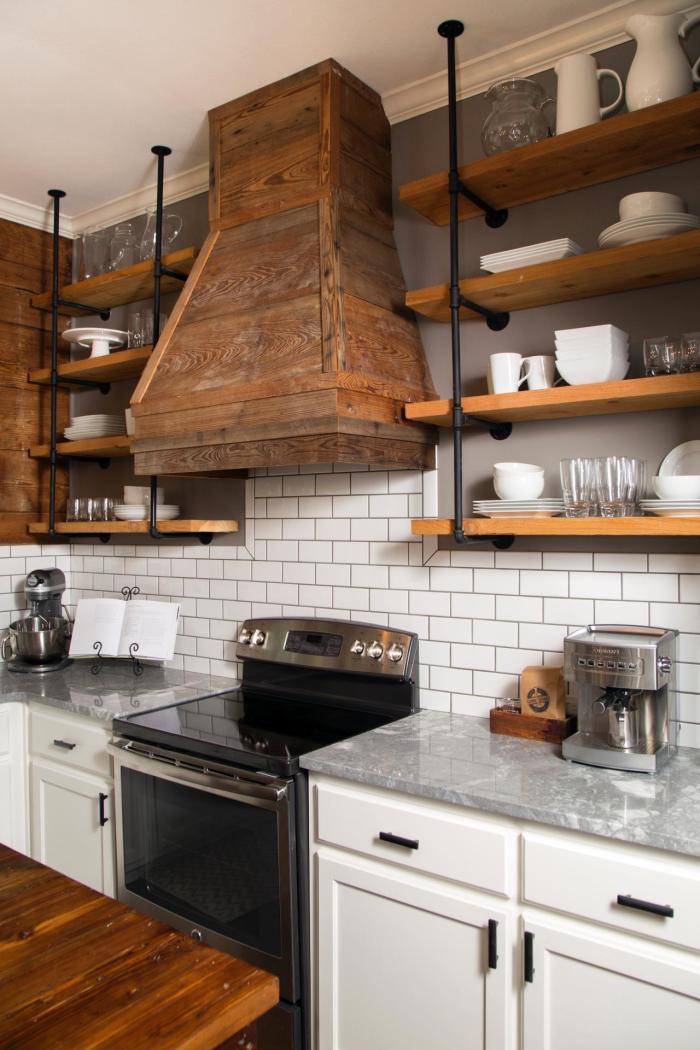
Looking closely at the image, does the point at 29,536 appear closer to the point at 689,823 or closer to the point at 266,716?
the point at 266,716

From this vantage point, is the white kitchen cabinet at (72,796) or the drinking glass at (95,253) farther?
the drinking glass at (95,253)

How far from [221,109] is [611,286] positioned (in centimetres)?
141

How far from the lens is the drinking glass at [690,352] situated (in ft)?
5.97

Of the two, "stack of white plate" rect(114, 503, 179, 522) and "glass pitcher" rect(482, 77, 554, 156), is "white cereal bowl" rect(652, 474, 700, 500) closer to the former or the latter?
"glass pitcher" rect(482, 77, 554, 156)

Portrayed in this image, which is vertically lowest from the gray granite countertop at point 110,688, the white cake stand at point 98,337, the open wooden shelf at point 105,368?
the gray granite countertop at point 110,688

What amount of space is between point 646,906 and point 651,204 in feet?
4.99

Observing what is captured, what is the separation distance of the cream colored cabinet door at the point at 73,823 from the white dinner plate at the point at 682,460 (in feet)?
6.21

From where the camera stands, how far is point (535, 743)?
2053mm

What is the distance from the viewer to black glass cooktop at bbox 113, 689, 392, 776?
2.06 m

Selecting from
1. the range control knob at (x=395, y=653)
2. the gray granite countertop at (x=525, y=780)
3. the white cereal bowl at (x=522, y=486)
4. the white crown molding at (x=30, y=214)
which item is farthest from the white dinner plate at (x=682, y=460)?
the white crown molding at (x=30, y=214)

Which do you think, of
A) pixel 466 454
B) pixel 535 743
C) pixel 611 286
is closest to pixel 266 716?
pixel 535 743

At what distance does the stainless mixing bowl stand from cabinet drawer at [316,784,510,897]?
1.62 m

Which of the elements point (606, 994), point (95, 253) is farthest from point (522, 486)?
point (95, 253)

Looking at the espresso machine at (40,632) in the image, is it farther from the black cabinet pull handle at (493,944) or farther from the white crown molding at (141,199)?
the black cabinet pull handle at (493,944)
